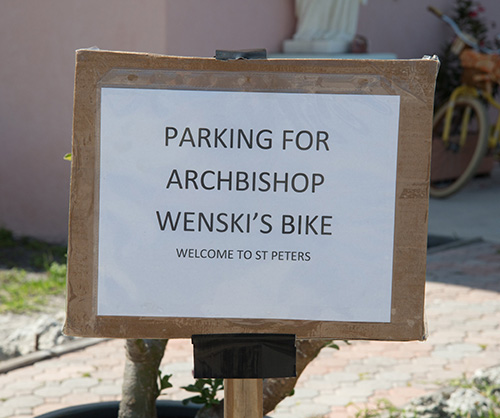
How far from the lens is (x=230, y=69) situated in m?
1.61

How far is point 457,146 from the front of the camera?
855 centimetres

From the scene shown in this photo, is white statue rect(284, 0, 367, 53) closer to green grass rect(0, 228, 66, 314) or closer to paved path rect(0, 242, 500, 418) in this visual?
green grass rect(0, 228, 66, 314)

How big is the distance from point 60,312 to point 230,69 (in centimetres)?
334

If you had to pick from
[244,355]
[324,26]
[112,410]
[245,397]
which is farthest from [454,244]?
[244,355]

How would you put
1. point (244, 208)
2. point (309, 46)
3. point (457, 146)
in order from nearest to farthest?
point (244, 208), point (309, 46), point (457, 146)

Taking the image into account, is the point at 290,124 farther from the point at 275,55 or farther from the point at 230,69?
the point at 275,55

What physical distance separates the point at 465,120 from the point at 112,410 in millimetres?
6462

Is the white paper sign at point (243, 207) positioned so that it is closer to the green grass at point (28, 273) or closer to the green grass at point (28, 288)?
the green grass at point (28, 273)

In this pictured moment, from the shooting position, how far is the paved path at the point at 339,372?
341 cm

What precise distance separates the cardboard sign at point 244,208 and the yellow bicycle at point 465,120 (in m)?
6.59

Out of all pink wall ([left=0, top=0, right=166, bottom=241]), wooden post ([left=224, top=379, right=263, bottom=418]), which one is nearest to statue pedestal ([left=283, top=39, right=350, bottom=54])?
pink wall ([left=0, top=0, right=166, bottom=241])

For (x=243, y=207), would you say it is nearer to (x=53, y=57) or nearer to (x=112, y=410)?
(x=112, y=410)

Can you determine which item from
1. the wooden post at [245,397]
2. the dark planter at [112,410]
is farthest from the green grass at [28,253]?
the wooden post at [245,397]

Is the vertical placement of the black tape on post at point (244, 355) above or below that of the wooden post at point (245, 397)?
above
